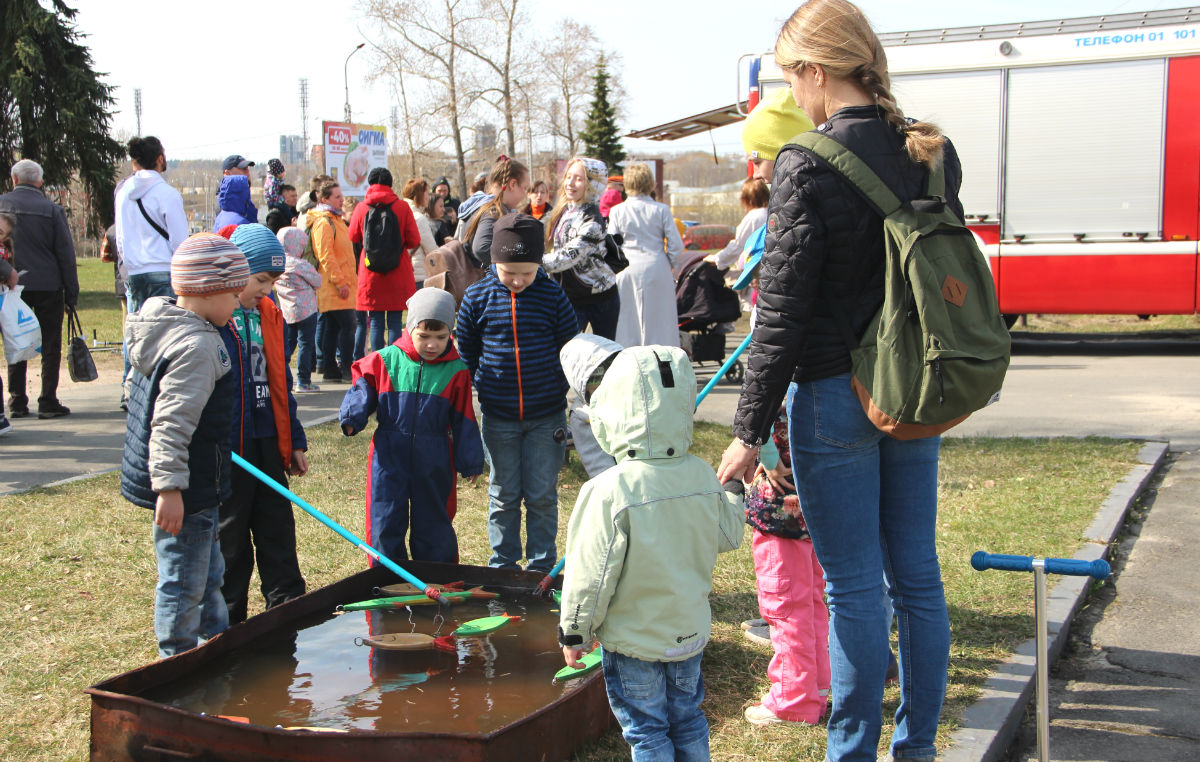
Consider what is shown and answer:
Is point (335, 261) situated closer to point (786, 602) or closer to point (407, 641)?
point (407, 641)

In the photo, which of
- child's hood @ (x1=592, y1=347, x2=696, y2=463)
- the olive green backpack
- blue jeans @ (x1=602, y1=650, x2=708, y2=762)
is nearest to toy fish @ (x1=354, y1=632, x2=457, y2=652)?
blue jeans @ (x1=602, y1=650, x2=708, y2=762)

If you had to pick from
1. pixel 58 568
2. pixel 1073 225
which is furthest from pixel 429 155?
pixel 58 568

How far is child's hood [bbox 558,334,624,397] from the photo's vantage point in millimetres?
3439

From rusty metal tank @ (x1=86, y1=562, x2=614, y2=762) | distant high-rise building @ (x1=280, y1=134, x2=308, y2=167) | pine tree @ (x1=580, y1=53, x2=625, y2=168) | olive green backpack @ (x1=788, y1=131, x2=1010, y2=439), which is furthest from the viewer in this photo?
distant high-rise building @ (x1=280, y1=134, x2=308, y2=167)

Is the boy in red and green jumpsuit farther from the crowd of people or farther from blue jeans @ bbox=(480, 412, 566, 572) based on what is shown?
blue jeans @ bbox=(480, 412, 566, 572)

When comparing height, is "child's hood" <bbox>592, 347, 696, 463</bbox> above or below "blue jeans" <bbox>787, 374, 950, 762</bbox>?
above

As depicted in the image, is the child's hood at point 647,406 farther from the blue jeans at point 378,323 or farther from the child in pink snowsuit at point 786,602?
the blue jeans at point 378,323

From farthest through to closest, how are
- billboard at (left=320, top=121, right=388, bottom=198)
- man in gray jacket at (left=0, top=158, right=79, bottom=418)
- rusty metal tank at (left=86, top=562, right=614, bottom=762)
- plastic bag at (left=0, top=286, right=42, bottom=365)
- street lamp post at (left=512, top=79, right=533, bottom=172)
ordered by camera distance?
street lamp post at (left=512, top=79, right=533, bottom=172) < billboard at (left=320, top=121, right=388, bottom=198) < man in gray jacket at (left=0, top=158, right=79, bottom=418) < plastic bag at (left=0, top=286, right=42, bottom=365) < rusty metal tank at (left=86, top=562, right=614, bottom=762)

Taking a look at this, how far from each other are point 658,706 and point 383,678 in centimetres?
148

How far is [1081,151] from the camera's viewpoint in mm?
12734

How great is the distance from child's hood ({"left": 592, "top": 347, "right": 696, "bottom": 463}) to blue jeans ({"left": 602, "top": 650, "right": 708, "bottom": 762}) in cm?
56

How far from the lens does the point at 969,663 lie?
400cm

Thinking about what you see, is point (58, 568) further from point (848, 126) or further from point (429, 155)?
point (429, 155)

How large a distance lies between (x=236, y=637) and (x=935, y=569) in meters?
2.47
